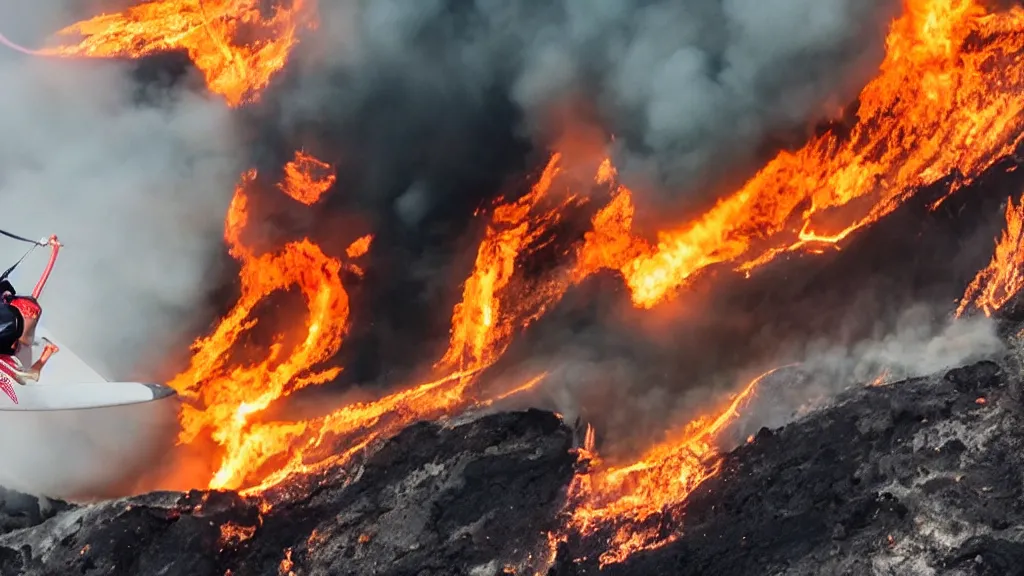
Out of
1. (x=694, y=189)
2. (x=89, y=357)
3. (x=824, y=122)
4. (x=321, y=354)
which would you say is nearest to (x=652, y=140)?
(x=694, y=189)

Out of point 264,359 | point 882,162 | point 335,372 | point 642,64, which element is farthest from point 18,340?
point 882,162

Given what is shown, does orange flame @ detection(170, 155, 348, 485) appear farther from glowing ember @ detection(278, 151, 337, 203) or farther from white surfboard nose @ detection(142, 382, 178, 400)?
glowing ember @ detection(278, 151, 337, 203)

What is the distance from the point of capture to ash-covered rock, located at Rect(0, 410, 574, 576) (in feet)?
30.0

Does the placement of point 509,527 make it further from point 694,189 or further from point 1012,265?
point 1012,265

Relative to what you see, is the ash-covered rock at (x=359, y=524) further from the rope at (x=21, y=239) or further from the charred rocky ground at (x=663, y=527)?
the rope at (x=21, y=239)

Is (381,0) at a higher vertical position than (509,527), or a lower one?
higher

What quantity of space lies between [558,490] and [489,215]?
14.8 feet

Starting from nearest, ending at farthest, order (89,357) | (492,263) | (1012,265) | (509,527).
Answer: (509,527) < (1012,265) < (89,357) < (492,263)

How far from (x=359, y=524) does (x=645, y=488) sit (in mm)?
3518

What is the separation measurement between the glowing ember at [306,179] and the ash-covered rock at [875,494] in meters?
6.64

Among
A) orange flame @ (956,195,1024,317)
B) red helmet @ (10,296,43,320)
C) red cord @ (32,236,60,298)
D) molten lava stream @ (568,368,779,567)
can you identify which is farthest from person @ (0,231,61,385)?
orange flame @ (956,195,1024,317)

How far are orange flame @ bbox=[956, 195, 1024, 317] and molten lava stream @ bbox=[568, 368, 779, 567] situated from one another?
3.15 metres

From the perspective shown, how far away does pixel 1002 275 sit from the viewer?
394 inches

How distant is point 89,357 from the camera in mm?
10859
